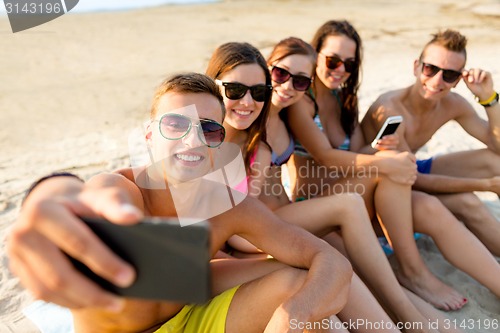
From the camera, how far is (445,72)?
12.9 feet

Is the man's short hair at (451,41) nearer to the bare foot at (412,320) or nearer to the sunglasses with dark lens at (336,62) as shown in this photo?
the sunglasses with dark lens at (336,62)

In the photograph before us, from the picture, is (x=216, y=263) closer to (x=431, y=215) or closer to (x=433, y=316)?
(x=433, y=316)

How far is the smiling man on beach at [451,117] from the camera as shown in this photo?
3781 millimetres

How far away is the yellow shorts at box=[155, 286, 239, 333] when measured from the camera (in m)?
2.38

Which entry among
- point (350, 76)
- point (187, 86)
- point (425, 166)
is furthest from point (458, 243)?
point (187, 86)

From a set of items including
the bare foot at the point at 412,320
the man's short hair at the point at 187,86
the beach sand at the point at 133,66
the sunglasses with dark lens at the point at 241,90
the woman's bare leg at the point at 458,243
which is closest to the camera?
the man's short hair at the point at 187,86

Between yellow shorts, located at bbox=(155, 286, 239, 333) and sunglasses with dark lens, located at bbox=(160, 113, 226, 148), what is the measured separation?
704 mm

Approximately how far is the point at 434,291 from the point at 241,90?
1.72m

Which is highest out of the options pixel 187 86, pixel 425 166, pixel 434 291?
pixel 187 86

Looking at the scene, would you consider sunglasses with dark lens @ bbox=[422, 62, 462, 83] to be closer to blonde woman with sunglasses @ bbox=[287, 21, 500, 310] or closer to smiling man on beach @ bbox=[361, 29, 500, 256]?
smiling man on beach @ bbox=[361, 29, 500, 256]

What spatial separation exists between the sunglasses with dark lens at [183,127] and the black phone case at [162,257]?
3.73ft

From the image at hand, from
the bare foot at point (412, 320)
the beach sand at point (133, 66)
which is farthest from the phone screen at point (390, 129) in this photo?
the bare foot at point (412, 320)

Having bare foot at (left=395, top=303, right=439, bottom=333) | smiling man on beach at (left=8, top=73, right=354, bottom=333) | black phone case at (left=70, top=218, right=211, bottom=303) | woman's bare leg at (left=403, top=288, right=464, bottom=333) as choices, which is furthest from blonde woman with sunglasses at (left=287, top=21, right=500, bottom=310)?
black phone case at (left=70, top=218, right=211, bottom=303)

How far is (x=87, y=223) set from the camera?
112 centimetres
